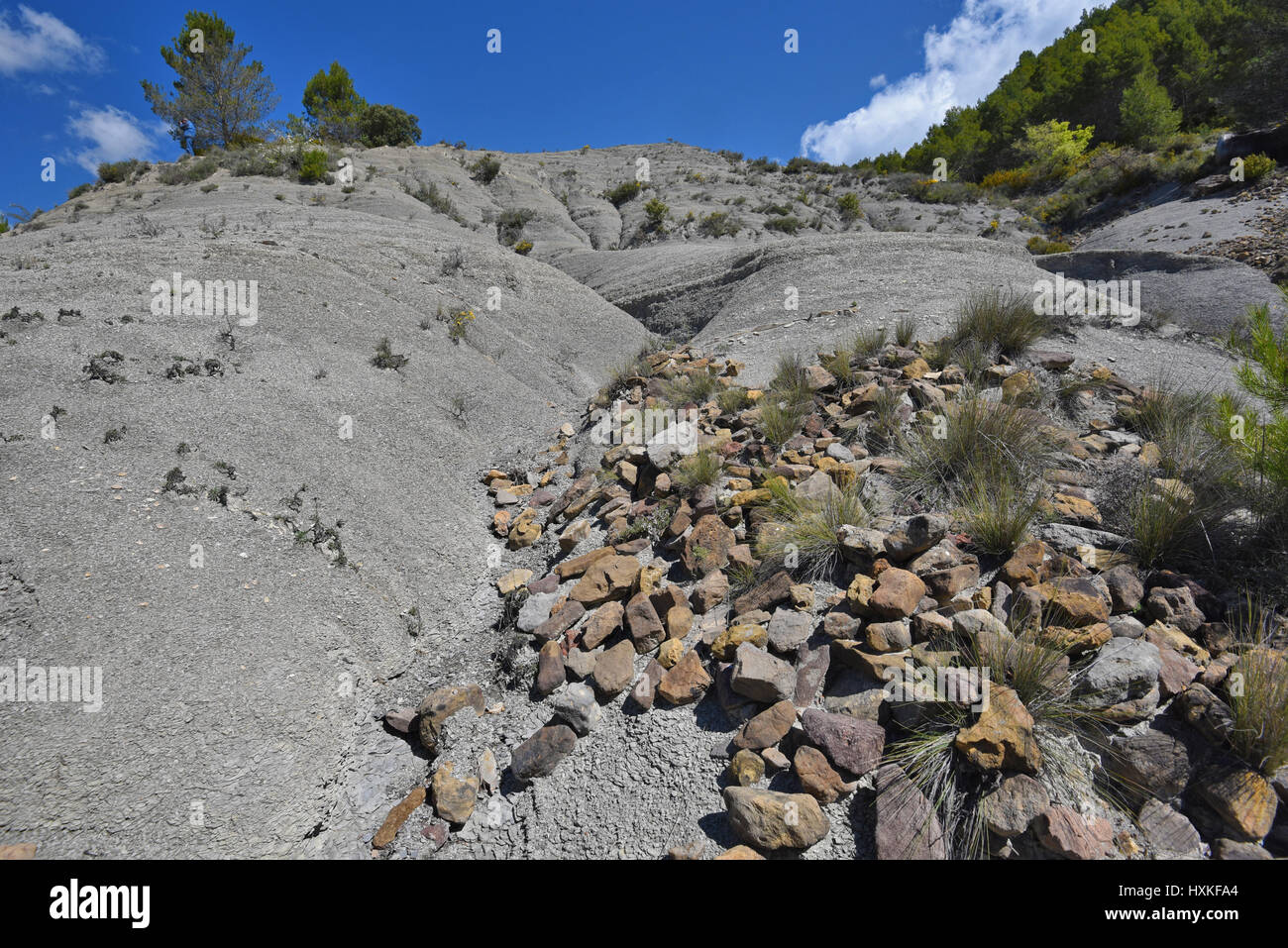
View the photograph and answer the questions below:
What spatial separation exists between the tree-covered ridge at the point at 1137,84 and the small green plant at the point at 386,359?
96.3 ft

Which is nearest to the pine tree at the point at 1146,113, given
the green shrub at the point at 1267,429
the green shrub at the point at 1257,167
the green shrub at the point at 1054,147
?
the green shrub at the point at 1054,147

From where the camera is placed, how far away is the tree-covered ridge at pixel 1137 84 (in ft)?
79.7

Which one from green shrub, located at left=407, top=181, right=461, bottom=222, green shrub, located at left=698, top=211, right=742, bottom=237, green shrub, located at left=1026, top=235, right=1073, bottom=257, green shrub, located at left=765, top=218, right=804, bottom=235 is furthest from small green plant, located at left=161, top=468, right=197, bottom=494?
green shrub, located at left=1026, top=235, right=1073, bottom=257

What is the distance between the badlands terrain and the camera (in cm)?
238

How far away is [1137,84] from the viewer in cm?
2734

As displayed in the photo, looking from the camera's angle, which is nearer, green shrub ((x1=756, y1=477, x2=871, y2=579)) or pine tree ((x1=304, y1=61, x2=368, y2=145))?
green shrub ((x1=756, y1=477, x2=871, y2=579))

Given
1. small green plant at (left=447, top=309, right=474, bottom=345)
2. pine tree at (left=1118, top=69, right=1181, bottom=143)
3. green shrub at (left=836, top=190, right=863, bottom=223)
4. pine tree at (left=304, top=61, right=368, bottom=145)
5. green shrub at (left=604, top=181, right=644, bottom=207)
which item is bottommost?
small green plant at (left=447, top=309, right=474, bottom=345)

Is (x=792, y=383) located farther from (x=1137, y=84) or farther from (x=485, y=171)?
(x=1137, y=84)

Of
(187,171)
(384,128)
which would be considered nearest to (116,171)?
(187,171)

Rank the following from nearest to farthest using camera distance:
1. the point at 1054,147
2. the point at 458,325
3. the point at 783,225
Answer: the point at 458,325
the point at 783,225
the point at 1054,147

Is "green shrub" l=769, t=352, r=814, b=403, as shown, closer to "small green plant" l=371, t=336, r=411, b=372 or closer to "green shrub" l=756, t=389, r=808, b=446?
"green shrub" l=756, t=389, r=808, b=446

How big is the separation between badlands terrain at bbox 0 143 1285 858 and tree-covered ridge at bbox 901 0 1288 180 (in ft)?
83.3

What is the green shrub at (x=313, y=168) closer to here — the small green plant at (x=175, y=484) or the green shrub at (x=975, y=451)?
the small green plant at (x=175, y=484)

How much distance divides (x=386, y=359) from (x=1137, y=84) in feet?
128
